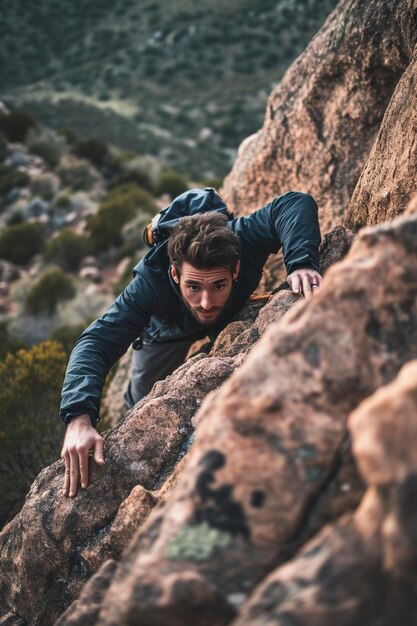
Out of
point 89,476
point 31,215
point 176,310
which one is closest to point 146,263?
point 176,310

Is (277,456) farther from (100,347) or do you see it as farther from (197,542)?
(100,347)

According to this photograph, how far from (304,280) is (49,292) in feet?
35.2

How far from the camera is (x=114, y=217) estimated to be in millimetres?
16219

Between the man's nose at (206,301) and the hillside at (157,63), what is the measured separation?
2735 cm

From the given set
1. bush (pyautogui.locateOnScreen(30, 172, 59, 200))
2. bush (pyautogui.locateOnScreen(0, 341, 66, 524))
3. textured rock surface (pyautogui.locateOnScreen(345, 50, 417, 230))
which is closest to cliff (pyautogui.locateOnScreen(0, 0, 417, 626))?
textured rock surface (pyautogui.locateOnScreen(345, 50, 417, 230))

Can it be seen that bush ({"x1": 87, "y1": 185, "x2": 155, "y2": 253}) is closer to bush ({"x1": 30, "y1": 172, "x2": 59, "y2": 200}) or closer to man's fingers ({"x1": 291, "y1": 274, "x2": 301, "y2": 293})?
bush ({"x1": 30, "y1": 172, "x2": 59, "y2": 200})

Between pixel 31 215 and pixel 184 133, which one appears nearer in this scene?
pixel 31 215

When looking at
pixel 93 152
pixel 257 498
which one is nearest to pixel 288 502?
pixel 257 498

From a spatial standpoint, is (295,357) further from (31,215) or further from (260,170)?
(31,215)

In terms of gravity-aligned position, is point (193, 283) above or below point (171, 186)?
below

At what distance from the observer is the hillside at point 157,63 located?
107 ft

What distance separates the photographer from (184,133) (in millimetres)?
33406

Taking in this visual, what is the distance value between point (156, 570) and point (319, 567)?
453 millimetres

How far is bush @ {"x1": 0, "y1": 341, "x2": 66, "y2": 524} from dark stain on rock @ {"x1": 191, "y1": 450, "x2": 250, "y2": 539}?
14.3 feet
